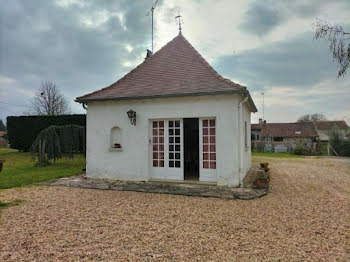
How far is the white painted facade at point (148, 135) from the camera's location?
705 centimetres

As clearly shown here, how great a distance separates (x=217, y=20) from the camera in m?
9.53

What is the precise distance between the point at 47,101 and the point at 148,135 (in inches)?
1103

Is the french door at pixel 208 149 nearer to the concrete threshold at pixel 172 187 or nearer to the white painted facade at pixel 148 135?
the white painted facade at pixel 148 135

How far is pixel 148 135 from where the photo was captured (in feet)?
26.2

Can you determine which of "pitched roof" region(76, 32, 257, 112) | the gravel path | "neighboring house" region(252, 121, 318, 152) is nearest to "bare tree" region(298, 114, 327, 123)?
"neighboring house" region(252, 121, 318, 152)

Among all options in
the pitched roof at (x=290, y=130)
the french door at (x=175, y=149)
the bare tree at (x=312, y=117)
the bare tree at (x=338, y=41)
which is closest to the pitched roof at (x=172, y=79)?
the french door at (x=175, y=149)

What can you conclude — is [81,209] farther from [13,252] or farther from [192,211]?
[192,211]

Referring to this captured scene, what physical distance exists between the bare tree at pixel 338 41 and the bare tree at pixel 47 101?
105ft

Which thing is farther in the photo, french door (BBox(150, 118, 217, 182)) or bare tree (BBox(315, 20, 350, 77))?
french door (BBox(150, 118, 217, 182))

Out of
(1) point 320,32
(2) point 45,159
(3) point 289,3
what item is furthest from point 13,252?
(2) point 45,159

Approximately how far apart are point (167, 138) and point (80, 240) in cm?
476

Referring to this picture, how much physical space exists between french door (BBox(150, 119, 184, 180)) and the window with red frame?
808 millimetres

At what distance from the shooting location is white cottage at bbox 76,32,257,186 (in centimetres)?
709

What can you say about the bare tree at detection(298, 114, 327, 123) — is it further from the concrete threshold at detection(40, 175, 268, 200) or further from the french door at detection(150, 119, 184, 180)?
the concrete threshold at detection(40, 175, 268, 200)
